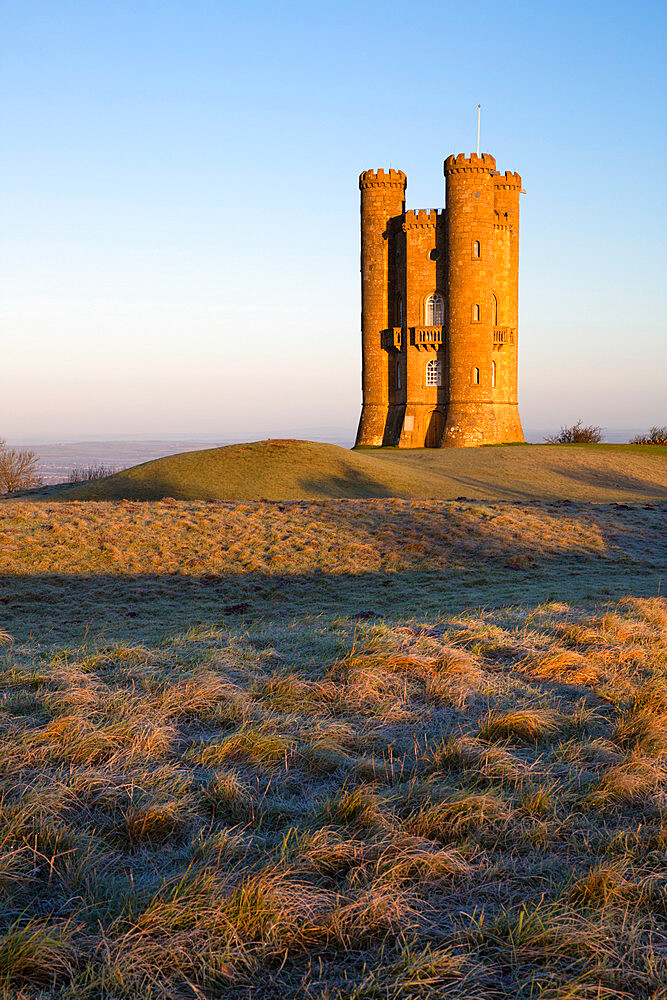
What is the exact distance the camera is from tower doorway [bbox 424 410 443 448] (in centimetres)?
5430

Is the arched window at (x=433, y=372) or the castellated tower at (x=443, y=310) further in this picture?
the arched window at (x=433, y=372)

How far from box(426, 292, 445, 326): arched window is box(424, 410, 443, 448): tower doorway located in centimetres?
671

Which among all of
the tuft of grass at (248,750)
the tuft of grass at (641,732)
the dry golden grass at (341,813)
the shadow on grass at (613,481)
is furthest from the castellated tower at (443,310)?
the tuft of grass at (248,750)

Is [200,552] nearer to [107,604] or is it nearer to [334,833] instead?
[107,604]

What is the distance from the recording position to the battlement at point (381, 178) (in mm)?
55500

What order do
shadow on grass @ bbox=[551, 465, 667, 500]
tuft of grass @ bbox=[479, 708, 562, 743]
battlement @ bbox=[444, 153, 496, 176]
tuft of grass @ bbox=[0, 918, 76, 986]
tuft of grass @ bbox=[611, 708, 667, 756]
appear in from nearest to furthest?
tuft of grass @ bbox=[0, 918, 76, 986], tuft of grass @ bbox=[611, 708, 667, 756], tuft of grass @ bbox=[479, 708, 562, 743], shadow on grass @ bbox=[551, 465, 667, 500], battlement @ bbox=[444, 153, 496, 176]

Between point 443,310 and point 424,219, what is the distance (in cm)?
670

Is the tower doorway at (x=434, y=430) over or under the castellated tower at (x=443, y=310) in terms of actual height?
under

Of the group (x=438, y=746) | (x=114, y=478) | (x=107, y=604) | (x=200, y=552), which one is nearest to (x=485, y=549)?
(x=200, y=552)

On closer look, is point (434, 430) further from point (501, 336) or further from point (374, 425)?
point (501, 336)

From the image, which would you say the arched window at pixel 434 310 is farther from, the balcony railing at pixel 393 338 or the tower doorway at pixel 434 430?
the tower doorway at pixel 434 430

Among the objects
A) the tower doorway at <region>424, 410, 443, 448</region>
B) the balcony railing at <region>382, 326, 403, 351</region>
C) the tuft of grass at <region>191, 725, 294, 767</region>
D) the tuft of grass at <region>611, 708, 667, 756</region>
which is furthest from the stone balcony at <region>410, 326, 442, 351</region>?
the tuft of grass at <region>191, 725, 294, 767</region>

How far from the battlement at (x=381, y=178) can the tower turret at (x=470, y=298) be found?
5.42 metres

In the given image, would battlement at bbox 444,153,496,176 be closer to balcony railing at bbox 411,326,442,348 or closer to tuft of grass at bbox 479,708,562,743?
balcony railing at bbox 411,326,442,348
